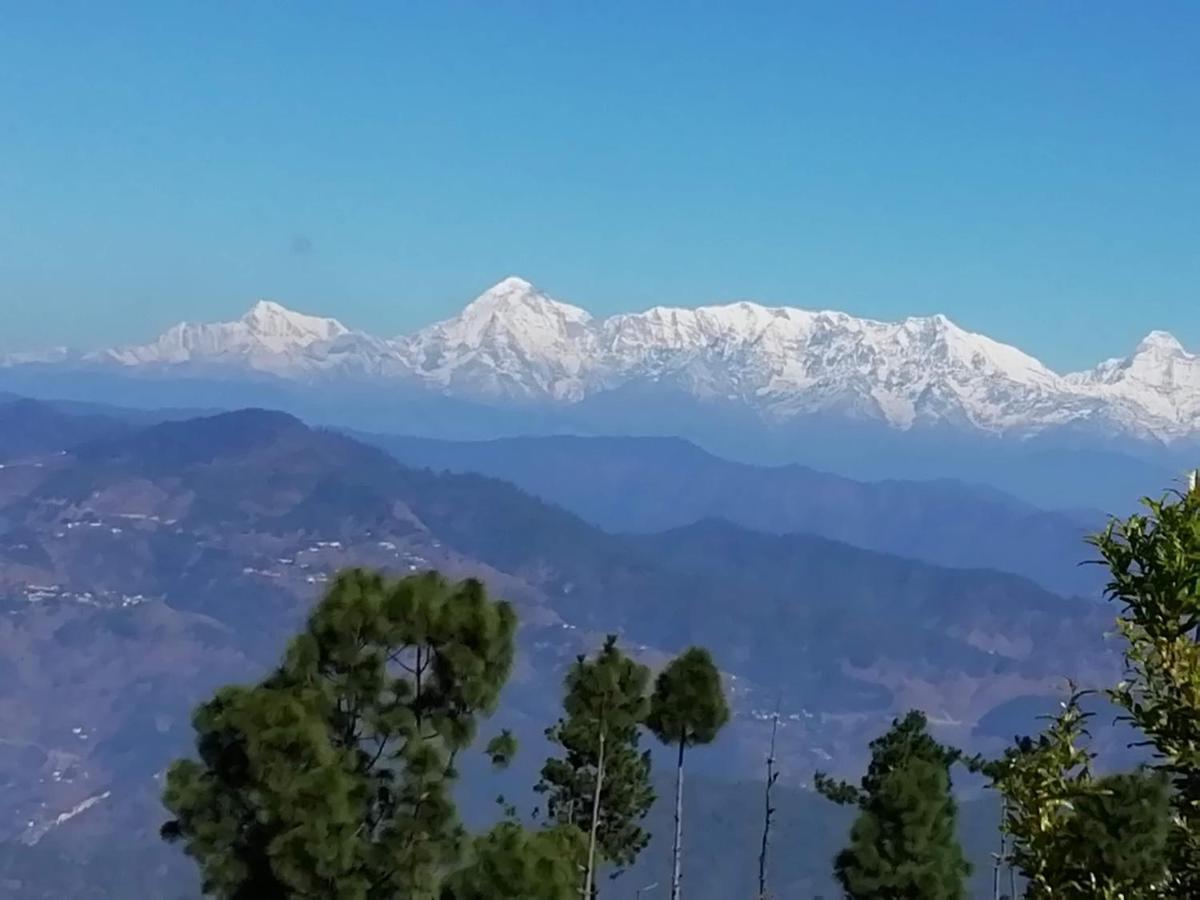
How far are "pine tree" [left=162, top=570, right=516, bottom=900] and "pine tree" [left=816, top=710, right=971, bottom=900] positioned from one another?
77.6 ft

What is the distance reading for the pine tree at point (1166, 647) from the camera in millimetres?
6918

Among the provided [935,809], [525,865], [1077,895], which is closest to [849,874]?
[935,809]

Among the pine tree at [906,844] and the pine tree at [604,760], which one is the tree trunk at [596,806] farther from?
the pine tree at [906,844]

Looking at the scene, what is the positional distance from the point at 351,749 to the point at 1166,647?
55.5ft

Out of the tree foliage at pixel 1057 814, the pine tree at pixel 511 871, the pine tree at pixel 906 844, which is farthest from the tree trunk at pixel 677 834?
the tree foliage at pixel 1057 814

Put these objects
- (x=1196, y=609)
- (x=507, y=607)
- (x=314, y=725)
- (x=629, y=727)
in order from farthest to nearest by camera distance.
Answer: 1. (x=629, y=727)
2. (x=507, y=607)
3. (x=314, y=725)
4. (x=1196, y=609)

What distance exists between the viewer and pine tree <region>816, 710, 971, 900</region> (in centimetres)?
4300

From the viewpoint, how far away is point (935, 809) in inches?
1718

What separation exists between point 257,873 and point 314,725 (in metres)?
2.47

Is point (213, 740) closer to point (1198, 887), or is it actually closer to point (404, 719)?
point (404, 719)

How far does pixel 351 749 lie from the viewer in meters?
22.2

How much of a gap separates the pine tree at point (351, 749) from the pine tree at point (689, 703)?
668 inches

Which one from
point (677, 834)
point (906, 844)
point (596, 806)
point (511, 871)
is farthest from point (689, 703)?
point (511, 871)

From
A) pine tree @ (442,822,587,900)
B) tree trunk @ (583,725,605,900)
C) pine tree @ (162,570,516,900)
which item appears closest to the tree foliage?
pine tree @ (162,570,516,900)
